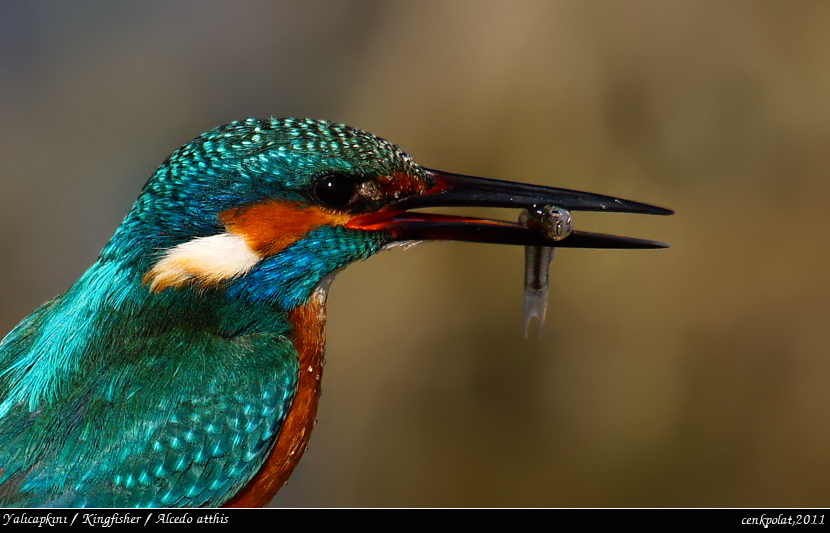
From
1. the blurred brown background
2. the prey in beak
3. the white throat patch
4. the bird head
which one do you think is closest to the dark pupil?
the bird head

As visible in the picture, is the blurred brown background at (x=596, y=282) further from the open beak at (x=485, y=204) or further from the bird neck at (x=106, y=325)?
the bird neck at (x=106, y=325)

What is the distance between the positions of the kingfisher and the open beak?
0.01 meters

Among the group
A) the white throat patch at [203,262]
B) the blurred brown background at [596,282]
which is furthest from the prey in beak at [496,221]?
the blurred brown background at [596,282]

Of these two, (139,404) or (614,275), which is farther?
(614,275)

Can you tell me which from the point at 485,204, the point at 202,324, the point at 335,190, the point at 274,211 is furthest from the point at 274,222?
the point at 485,204

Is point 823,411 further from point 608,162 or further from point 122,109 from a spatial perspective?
point 122,109

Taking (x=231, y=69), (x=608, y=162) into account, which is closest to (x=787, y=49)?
(x=608, y=162)

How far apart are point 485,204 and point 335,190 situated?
494 millimetres

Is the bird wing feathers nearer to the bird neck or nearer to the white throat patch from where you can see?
the bird neck

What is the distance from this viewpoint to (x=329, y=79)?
565cm

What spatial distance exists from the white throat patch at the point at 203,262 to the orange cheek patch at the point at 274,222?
30 mm

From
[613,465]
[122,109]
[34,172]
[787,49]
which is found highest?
[787,49]

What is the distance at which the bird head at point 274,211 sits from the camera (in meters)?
2.79
